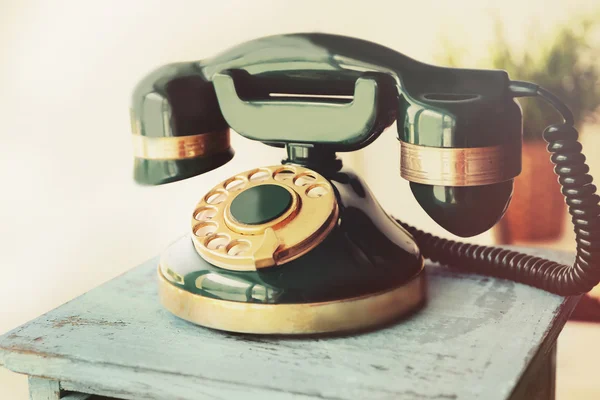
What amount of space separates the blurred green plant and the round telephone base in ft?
1.82

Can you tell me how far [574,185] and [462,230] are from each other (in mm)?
121

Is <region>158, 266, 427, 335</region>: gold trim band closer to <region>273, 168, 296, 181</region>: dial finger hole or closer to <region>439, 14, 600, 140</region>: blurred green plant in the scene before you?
<region>273, 168, 296, 181</region>: dial finger hole

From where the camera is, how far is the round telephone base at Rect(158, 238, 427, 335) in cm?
66

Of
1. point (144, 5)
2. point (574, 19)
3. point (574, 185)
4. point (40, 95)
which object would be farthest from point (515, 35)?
point (40, 95)

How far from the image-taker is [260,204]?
73 cm

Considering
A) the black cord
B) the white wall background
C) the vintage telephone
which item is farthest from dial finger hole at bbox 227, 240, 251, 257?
the white wall background

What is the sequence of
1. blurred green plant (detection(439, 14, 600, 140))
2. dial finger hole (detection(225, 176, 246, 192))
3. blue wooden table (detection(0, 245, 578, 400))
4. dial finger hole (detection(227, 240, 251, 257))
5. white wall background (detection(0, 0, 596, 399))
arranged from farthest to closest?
white wall background (detection(0, 0, 596, 399)) → blurred green plant (detection(439, 14, 600, 140)) → dial finger hole (detection(225, 176, 246, 192)) → dial finger hole (detection(227, 240, 251, 257)) → blue wooden table (detection(0, 245, 578, 400))

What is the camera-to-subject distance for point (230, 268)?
682 mm

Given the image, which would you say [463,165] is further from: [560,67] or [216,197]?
[560,67]

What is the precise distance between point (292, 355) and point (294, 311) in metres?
0.04

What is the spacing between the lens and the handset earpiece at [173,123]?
2.60 ft

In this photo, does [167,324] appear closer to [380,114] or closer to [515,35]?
[380,114]

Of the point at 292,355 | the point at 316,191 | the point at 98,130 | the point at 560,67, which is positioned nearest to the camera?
the point at 292,355

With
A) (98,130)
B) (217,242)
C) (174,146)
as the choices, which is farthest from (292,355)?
(98,130)
